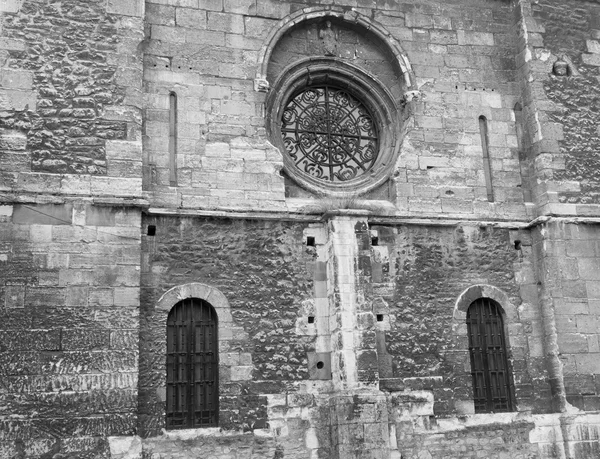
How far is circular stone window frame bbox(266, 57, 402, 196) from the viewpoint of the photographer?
36.5ft

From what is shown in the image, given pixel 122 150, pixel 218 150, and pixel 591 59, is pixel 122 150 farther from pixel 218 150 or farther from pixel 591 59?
pixel 591 59

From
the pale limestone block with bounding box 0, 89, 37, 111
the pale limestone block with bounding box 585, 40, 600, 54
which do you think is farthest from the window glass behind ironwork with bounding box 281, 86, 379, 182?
the pale limestone block with bounding box 585, 40, 600, 54

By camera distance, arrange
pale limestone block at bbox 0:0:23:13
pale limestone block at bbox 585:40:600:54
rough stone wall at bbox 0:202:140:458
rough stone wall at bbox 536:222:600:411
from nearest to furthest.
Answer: rough stone wall at bbox 0:202:140:458 → pale limestone block at bbox 0:0:23:13 → rough stone wall at bbox 536:222:600:411 → pale limestone block at bbox 585:40:600:54

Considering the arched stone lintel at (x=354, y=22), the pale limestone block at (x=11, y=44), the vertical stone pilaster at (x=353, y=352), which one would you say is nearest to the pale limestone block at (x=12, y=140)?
the pale limestone block at (x=11, y=44)

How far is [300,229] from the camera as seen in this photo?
10672 mm

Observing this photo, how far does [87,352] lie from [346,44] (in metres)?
6.31

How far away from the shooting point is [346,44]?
469 inches

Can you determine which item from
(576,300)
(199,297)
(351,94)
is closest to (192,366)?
(199,297)

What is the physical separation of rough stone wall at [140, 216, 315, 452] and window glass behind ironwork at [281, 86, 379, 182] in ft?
4.46

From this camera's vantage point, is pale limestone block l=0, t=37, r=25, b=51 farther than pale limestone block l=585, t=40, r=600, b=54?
No

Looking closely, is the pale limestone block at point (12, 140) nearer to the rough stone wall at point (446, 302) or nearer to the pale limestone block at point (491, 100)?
the rough stone wall at point (446, 302)

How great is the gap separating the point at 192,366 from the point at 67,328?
68.7 inches

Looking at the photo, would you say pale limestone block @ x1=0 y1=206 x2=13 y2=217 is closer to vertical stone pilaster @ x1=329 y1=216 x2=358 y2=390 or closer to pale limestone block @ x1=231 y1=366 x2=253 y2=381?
pale limestone block @ x1=231 y1=366 x2=253 y2=381

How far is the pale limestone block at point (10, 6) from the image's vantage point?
9.95 m
